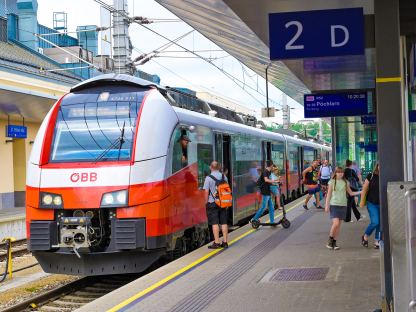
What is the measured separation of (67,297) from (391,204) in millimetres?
6487

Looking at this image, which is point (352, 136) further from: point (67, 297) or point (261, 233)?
point (67, 297)

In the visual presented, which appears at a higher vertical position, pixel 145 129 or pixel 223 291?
pixel 145 129

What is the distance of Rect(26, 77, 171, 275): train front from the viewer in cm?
955

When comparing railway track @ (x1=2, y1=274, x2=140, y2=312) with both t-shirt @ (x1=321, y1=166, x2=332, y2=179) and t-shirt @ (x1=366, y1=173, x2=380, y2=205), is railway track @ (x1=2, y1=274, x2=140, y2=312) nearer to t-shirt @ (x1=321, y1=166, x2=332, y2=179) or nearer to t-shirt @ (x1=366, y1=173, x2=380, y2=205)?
t-shirt @ (x1=366, y1=173, x2=380, y2=205)

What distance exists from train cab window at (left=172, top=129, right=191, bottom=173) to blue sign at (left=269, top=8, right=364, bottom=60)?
2.91 meters

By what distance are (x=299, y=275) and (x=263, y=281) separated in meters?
0.62

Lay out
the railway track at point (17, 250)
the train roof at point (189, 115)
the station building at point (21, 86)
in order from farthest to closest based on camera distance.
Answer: the station building at point (21, 86)
the railway track at point (17, 250)
the train roof at point (189, 115)

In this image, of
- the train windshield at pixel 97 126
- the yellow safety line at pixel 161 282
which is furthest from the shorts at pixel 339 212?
the train windshield at pixel 97 126

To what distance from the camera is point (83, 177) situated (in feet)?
32.0

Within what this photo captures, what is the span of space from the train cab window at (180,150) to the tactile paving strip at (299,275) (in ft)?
8.20

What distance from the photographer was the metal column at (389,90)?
7.17 m

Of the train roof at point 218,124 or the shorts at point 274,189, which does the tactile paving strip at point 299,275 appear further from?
the shorts at point 274,189

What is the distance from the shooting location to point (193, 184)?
11.7 metres

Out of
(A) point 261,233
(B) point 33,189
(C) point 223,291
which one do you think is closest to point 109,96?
(B) point 33,189
